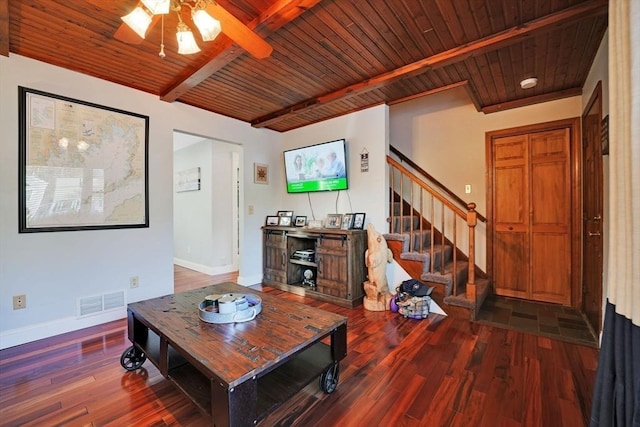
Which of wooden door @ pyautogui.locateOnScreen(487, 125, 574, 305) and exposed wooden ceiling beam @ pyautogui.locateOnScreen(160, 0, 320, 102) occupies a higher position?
exposed wooden ceiling beam @ pyautogui.locateOnScreen(160, 0, 320, 102)

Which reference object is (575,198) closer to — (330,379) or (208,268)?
(330,379)

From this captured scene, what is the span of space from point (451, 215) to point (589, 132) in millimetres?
1665

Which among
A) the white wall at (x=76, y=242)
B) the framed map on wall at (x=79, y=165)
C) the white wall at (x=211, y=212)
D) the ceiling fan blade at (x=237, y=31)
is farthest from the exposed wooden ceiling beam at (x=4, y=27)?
the white wall at (x=211, y=212)

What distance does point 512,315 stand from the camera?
2.95 m

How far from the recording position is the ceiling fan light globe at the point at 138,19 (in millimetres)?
1500

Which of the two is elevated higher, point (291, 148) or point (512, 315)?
point (291, 148)

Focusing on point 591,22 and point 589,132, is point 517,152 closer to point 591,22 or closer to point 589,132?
point 589,132

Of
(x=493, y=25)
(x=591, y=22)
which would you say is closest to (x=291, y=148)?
(x=493, y=25)

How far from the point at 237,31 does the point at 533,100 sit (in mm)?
3502

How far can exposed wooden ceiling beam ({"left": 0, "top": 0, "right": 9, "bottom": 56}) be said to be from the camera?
5.85ft

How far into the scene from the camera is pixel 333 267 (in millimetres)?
3453

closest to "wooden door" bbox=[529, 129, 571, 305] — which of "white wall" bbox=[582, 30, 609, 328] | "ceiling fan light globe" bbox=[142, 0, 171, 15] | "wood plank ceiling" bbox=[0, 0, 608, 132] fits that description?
"wood plank ceiling" bbox=[0, 0, 608, 132]

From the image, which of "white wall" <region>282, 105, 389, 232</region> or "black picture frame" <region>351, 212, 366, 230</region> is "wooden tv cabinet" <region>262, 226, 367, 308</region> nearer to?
"black picture frame" <region>351, 212, 366, 230</region>

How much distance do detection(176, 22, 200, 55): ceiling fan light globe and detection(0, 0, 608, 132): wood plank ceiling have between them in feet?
1.22
